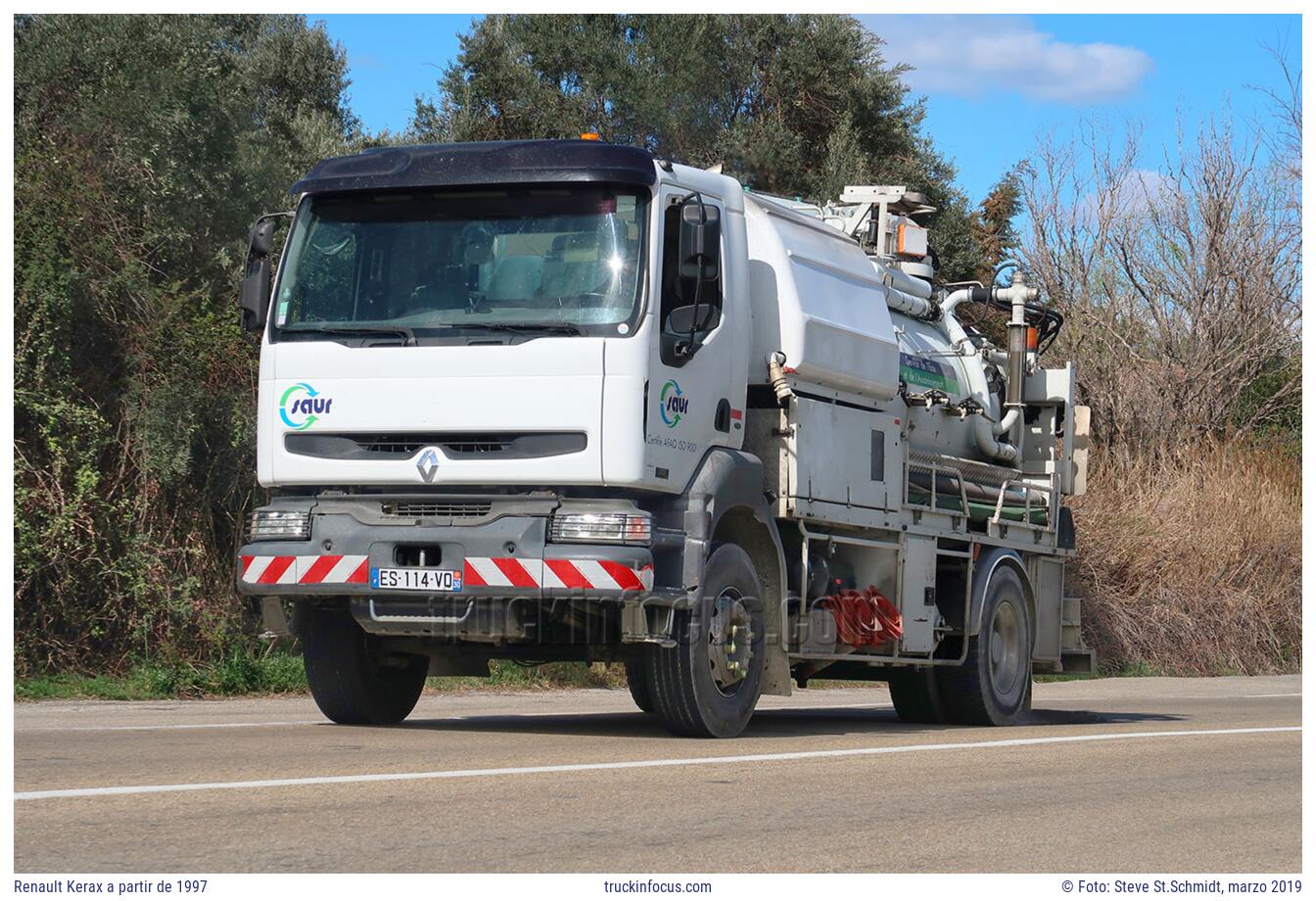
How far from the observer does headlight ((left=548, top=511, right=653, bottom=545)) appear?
9977 mm

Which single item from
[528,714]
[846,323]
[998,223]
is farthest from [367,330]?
[998,223]

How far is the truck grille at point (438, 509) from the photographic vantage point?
33.4ft

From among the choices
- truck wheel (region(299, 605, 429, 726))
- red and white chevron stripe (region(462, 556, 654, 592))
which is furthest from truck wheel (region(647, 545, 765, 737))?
truck wheel (region(299, 605, 429, 726))

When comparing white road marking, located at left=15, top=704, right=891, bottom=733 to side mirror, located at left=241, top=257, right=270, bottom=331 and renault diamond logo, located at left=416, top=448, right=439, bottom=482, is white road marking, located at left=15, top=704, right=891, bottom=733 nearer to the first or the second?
renault diamond logo, located at left=416, top=448, right=439, bottom=482

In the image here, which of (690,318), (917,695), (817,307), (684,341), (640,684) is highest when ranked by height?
(817,307)

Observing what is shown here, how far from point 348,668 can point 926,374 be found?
5041 millimetres

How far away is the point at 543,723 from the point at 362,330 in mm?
3233

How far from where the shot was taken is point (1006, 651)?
14461 mm

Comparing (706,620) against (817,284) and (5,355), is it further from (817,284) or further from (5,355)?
(5,355)

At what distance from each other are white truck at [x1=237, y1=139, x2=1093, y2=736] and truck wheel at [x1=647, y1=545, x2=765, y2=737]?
2 centimetres

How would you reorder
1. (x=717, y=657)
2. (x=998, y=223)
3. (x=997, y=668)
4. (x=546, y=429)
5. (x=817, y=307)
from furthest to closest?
(x=998, y=223)
(x=997, y=668)
(x=817, y=307)
(x=717, y=657)
(x=546, y=429)

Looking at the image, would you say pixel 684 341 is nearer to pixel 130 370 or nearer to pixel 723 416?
pixel 723 416
